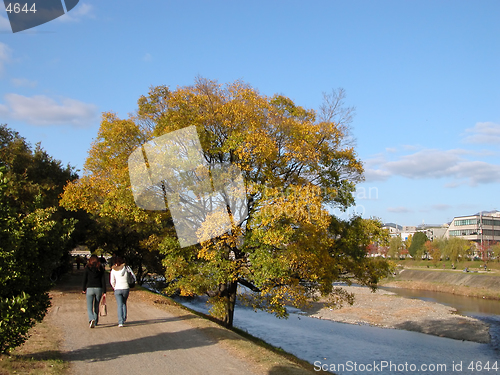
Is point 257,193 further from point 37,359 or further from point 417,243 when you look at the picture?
point 417,243

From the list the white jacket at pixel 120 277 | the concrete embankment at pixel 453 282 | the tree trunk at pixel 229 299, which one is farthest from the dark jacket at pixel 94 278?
the concrete embankment at pixel 453 282

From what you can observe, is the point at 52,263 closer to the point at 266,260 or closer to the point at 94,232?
the point at 266,260

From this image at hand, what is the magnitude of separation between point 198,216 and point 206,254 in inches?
92.3

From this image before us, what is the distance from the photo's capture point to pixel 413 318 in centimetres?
3225

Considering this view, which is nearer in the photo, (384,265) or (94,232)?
(384,265)

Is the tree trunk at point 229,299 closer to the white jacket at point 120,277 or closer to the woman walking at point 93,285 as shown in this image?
the white jacket at point 120,277

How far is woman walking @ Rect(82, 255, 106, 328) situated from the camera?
10461 millimetres

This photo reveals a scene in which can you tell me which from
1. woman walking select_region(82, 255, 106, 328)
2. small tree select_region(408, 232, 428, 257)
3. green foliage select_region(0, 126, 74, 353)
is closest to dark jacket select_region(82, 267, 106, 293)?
woman walking select_region(82, 255, 106, 328)

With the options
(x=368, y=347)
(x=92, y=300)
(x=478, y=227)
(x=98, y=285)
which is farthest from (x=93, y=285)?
(x=478, y=227)

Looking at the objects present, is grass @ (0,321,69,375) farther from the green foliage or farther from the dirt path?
the green foliage

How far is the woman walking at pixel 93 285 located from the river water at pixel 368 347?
7.81m

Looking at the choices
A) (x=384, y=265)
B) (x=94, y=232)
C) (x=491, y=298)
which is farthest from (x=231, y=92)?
(x=491, y=298)

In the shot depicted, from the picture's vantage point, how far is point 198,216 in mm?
16719

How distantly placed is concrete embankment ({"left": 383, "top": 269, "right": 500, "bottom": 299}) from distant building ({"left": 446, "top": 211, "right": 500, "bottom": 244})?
133ft
